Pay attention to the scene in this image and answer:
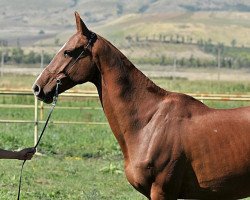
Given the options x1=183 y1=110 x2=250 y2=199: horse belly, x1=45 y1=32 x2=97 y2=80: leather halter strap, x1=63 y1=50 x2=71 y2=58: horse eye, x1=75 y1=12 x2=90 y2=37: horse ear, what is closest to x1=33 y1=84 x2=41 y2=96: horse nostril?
x1=45 y1=32 x2=97 y2=80: leather halter strap

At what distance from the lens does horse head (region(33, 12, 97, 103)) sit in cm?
762

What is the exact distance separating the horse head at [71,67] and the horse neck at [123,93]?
12 cm

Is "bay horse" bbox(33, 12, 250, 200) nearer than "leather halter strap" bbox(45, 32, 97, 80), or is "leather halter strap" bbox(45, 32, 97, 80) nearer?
"bay horse" bbox(33, 12, 250, 200)

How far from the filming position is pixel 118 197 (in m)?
11.5

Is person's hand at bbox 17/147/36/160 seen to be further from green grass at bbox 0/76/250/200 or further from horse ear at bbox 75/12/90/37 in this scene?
green grass at bbox 0/76/250/200

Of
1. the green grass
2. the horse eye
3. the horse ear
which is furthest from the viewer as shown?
the green grass

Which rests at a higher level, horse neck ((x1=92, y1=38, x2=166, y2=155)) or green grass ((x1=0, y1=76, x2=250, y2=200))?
horse neck ((x1=92, y1=38, x2=166, y2=155))

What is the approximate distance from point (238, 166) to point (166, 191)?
71 cm

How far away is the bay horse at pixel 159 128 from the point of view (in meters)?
7.37

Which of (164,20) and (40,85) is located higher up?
(40,85)

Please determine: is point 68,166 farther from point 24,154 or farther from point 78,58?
point 78,58

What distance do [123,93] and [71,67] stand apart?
22.1 inches

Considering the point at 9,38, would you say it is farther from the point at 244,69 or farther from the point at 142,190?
the point at 142,190

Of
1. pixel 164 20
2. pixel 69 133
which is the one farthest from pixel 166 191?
pixel 164 20
